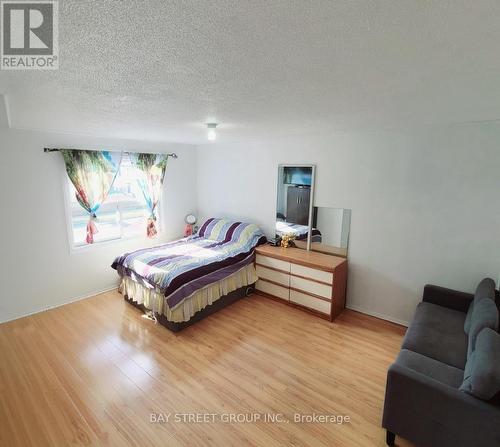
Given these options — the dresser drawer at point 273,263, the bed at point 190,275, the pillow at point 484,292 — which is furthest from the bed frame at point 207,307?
the pillow at point 484,292

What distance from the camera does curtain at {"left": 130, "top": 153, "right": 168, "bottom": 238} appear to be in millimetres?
4188

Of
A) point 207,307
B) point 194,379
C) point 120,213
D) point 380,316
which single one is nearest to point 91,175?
point 120,213

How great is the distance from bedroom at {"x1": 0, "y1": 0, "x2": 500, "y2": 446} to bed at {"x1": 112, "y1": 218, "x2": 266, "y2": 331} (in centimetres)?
4

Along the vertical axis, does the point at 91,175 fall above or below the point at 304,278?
above

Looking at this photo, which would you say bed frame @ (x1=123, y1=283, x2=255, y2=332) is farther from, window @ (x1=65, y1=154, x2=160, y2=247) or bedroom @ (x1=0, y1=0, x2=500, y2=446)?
Result: window @ (x1=65, y1=154, x2=160, y2=247)

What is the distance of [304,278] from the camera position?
336 centimetres

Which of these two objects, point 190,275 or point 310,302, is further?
point 310,302

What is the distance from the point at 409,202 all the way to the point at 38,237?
438 cm

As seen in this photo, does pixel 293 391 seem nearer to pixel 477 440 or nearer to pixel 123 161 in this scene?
pixel 477 440

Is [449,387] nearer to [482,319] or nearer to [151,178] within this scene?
[482,319]

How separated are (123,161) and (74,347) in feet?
8.37

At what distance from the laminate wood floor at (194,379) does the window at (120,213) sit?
1.11 m

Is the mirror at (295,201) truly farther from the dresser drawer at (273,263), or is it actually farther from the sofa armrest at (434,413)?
the sofa armrest at (434,413)

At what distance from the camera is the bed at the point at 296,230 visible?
3.66 meters
